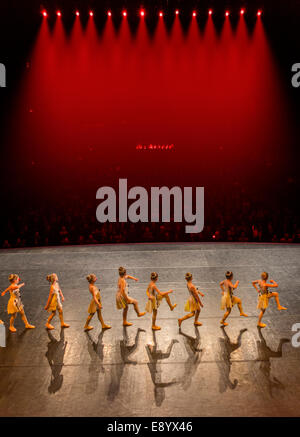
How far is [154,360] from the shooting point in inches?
249

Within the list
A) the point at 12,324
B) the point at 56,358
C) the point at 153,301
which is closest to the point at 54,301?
the point at 12,324

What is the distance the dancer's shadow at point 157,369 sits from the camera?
5465 mm

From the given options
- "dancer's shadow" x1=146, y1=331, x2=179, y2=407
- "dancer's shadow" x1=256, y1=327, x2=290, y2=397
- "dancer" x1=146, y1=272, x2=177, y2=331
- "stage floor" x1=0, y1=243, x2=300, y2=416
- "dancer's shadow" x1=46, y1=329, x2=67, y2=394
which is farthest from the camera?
"dancer" x1=146, y1=272, x2=177, y2=331

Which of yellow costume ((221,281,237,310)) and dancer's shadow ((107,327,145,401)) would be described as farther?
yellow costume ((221,281,237,310))

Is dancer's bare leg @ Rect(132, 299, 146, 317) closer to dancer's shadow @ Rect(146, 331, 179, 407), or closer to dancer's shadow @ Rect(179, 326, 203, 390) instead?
dancer's shadow @ Rect(146, 331, 179, 407)

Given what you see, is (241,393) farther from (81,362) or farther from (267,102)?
(267,102)

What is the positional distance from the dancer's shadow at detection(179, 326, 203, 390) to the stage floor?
2cm

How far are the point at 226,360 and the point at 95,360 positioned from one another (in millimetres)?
2183

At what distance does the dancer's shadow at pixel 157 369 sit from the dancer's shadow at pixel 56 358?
4.70 ft

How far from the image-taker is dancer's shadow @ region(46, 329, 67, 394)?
5754 mm

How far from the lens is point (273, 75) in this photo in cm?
1689

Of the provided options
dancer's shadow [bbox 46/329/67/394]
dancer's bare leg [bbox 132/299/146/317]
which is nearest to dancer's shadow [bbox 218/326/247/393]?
dancer's bare leg [bbox 132/299/146/317]

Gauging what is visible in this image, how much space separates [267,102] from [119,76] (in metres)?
6.84
